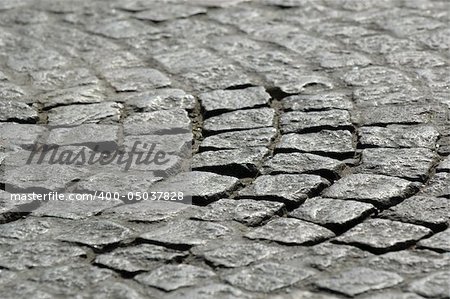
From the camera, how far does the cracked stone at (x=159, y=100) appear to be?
15.7 ft

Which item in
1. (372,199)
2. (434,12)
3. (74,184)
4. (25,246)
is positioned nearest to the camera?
(25,246)

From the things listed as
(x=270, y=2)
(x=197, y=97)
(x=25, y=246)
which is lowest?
(x=25, y=246)

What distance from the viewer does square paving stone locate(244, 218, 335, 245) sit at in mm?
3383

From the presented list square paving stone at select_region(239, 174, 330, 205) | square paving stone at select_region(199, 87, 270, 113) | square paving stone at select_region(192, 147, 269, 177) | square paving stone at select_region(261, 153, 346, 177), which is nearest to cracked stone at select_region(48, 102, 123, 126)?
square paving stone at select_region(199, 87, 270, 113)

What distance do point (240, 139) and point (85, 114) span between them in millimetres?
821

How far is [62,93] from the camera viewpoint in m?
5.03

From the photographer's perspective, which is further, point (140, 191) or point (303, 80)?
point (303, 80)

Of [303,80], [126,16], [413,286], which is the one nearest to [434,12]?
[303,80]

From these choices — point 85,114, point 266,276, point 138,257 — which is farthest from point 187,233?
point 85,114

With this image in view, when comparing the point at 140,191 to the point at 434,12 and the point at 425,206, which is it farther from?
the point at 434,12

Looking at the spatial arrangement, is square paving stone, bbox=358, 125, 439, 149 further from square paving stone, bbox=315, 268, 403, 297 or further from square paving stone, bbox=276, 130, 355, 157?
square paving stone, bbox=315, 268, 403, 297

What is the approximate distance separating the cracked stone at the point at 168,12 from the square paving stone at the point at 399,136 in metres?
Answer: 2.28

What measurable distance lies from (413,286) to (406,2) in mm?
3771

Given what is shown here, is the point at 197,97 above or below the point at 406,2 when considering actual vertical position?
below
